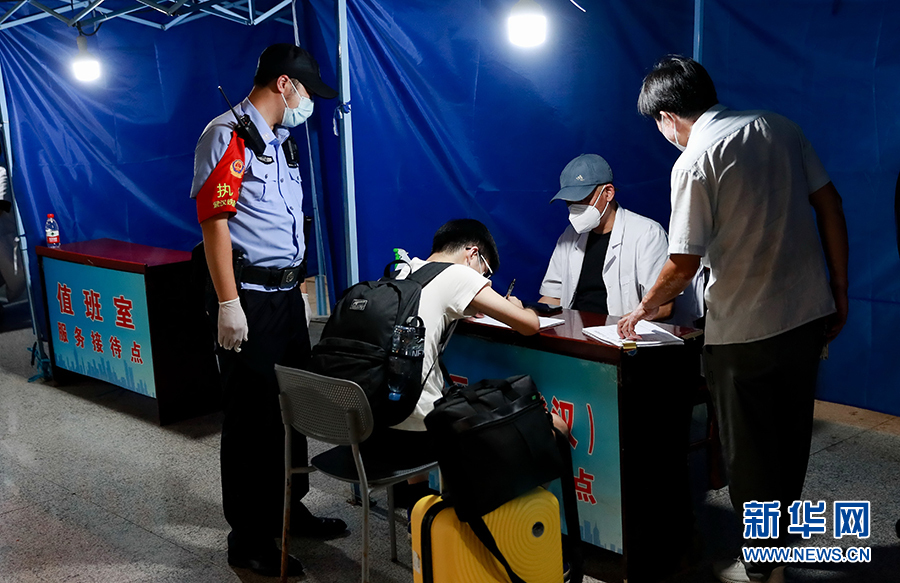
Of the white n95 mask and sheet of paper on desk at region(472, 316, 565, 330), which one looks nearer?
sheet of paper on desk at region(472, 316, 565, 330)

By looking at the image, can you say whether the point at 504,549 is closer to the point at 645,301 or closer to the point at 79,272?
the point at 645,301

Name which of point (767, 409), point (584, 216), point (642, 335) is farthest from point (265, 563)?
point (584, 216)

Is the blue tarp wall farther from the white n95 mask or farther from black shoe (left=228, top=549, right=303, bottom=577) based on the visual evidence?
black shoe (left=228, top=549, right=303, bottom=577)

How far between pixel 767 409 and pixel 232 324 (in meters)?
1.58

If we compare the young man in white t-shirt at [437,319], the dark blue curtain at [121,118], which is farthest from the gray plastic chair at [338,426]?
the dark blue curtain at [121,118]

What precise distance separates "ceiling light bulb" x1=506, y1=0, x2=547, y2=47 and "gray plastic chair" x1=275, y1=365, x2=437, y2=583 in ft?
→ 5.17

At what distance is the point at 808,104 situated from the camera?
134 inches

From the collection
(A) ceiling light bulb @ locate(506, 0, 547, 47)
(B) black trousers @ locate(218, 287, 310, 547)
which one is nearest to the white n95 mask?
(A) ceiling light bulb @ locate(506, 0, 547, 47)

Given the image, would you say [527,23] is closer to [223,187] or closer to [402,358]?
[223,187]

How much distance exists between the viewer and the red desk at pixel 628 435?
215 cm

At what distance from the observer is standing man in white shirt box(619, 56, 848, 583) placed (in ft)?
6.54

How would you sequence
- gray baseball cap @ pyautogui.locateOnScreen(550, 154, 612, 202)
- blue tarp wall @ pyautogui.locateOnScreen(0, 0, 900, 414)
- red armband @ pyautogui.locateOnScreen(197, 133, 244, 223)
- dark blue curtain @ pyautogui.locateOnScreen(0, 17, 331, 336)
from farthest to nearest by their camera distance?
dark blue curtain @ pyautogui.locateOnScreen(0, 17, 331, 336), blue tarp wall @ pyautogui.locateOnScreen(0, 0, 900, 414), gray baseball cap @ pyautogui.locateOnScreen(550, 154, 612, 202), red armband @ pyautogui.locateOnScreen(197, 133, 244, 223)

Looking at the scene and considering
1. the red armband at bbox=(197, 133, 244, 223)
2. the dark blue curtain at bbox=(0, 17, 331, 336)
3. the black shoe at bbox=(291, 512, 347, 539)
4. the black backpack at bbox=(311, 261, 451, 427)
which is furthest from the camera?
the dark blue curtain at bbox=(0, 17, 331, 336)

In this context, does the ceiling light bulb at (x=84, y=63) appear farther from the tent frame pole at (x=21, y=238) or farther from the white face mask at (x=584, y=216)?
the white face mask at (x=584, y=216)
